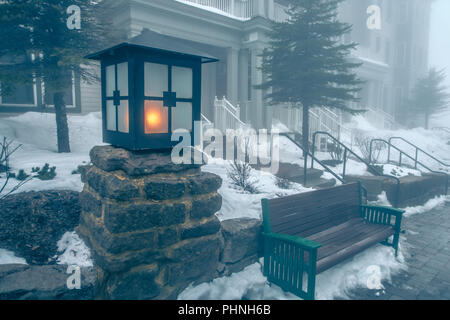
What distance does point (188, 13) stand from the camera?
9680 millimetres

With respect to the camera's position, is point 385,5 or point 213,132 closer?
point 213,132

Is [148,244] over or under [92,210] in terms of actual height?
under

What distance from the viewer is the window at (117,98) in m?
3.03

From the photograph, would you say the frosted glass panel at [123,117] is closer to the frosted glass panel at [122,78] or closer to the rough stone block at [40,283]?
the frosted glass panel at [122,78]

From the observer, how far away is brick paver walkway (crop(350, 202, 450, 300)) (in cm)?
350

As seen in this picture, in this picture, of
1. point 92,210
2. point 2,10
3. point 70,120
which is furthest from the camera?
point 70,120

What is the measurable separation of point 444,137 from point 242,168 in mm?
19486

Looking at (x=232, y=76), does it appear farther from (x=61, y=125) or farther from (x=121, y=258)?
(x=121, y=258)

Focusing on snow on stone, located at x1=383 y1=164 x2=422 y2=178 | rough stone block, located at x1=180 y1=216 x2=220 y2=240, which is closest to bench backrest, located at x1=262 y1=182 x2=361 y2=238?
rough stone block, located at x1=180 y1=216 x2=220 y2=240

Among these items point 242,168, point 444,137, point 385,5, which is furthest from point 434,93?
point 242,168

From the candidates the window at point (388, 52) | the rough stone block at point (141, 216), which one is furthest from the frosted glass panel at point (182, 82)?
the window at point (388, 52)

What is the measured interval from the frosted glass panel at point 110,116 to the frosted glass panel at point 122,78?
0.27m

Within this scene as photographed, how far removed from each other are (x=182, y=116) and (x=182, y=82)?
1.17 feet
